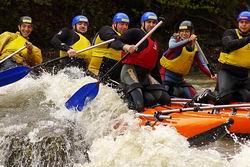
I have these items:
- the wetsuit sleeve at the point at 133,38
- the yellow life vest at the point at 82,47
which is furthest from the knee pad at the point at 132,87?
the yellow life vest at the point at 82,47

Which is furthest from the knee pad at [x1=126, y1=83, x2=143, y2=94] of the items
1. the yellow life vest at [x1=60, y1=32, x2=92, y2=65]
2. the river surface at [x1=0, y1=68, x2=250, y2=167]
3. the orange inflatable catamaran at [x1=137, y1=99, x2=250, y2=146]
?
the yellow life vest at [x1=60, y1=32, x2=92, y2=65]

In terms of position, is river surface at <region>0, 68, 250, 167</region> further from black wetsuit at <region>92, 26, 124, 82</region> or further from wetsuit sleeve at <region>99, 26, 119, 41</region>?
wetsuit sleeve at <region>99, 26, 119, 41</region>

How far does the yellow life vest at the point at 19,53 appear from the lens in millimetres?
9688

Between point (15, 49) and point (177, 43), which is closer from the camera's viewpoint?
point (177, 43)

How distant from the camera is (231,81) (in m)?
7.31

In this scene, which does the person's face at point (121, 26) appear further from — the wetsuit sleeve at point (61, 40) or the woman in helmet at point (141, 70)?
the woman in helmet at point (141, 70)

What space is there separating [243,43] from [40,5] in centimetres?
1133

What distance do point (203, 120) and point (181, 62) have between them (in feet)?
7.28

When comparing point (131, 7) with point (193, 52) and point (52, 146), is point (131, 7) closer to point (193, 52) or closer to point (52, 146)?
point (193, 52)

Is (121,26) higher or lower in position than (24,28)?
higher

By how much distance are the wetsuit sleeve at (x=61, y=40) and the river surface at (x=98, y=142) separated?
3.81ft

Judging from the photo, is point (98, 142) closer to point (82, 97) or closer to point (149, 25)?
point (82, 97)

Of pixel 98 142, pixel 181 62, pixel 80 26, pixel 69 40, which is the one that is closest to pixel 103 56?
pixel 69 40

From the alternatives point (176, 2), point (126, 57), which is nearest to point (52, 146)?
point (126, 57)
